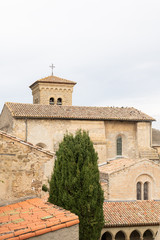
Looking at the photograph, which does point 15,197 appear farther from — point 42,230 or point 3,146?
point 42,230

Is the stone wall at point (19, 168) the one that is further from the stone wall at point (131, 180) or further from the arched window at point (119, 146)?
the arched window at point (119, 146)

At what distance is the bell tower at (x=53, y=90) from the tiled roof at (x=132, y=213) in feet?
67.5

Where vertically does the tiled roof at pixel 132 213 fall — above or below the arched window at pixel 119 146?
below

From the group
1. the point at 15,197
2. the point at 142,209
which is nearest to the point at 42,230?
the point at 15,197

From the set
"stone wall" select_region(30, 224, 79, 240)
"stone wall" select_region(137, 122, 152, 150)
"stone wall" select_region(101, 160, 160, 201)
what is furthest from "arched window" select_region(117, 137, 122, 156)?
"stone wall" select_region(30, 224, 79, 240)

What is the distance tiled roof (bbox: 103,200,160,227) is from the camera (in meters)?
18.1

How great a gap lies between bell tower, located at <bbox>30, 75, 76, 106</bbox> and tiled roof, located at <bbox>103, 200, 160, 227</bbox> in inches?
810

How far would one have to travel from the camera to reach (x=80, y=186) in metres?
14.7

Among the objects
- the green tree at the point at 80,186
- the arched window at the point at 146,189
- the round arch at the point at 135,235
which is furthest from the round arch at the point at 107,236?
the arched window at the point at 146,189

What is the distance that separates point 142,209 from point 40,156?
11.2 m

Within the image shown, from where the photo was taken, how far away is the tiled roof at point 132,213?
1806cm

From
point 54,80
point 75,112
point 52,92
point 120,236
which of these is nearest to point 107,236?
point 120,236

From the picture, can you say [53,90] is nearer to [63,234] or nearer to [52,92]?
[52,92]

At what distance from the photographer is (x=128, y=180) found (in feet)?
72.8
